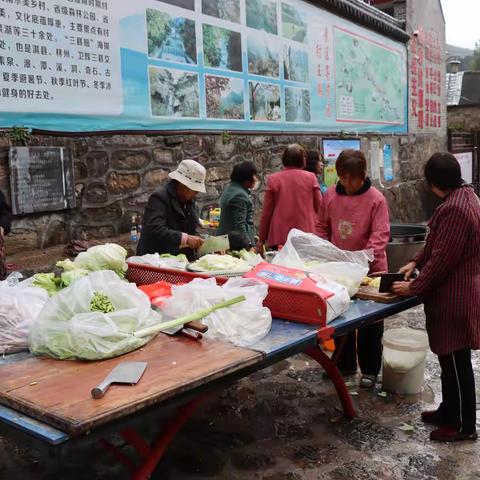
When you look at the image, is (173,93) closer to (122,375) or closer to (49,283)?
(49,283)

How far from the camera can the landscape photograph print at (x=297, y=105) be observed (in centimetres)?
837

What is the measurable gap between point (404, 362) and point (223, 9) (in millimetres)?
5028

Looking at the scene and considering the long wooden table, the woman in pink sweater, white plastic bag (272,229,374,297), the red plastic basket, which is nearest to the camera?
the long wooden table

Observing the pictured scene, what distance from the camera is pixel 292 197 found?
17.5ft

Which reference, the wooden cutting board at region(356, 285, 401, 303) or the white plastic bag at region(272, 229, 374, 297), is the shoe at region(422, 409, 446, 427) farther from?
the white plastic bag at region(272, 229, 374, 297)

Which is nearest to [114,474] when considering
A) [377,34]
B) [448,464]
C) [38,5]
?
[448,464]

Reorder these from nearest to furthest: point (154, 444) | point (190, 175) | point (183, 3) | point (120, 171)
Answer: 1. point (154, 444)
2. point (190, 175)
3. point (120, 171)
4. point (183, 3)

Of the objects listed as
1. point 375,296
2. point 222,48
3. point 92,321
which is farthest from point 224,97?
point 92,321

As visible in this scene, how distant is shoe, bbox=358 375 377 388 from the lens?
412 cm

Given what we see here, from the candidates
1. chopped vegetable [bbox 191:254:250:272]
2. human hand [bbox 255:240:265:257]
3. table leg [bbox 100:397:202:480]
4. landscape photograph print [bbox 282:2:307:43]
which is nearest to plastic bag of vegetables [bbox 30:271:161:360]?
table leg [bbox 100:397:202:480]

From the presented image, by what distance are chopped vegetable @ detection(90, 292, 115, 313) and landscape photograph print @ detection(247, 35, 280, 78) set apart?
5.64m

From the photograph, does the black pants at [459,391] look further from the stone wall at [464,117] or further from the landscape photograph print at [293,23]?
the stone wall at [464,117]

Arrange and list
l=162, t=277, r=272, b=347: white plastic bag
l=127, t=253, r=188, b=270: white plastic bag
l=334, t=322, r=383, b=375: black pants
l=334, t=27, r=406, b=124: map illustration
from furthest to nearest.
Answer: l=334, t=27, r=406, b=124: map illustration → l=334, t=322, r=383, b=375: black pants → l=127, t=253, r=188, b=270: white plastic bag → l=162, t=277, r=272, b=347: white plastic bag

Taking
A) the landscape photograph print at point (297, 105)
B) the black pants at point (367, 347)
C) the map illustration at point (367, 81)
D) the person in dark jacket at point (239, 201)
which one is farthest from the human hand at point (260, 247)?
the map illustration at point (367, 81)
